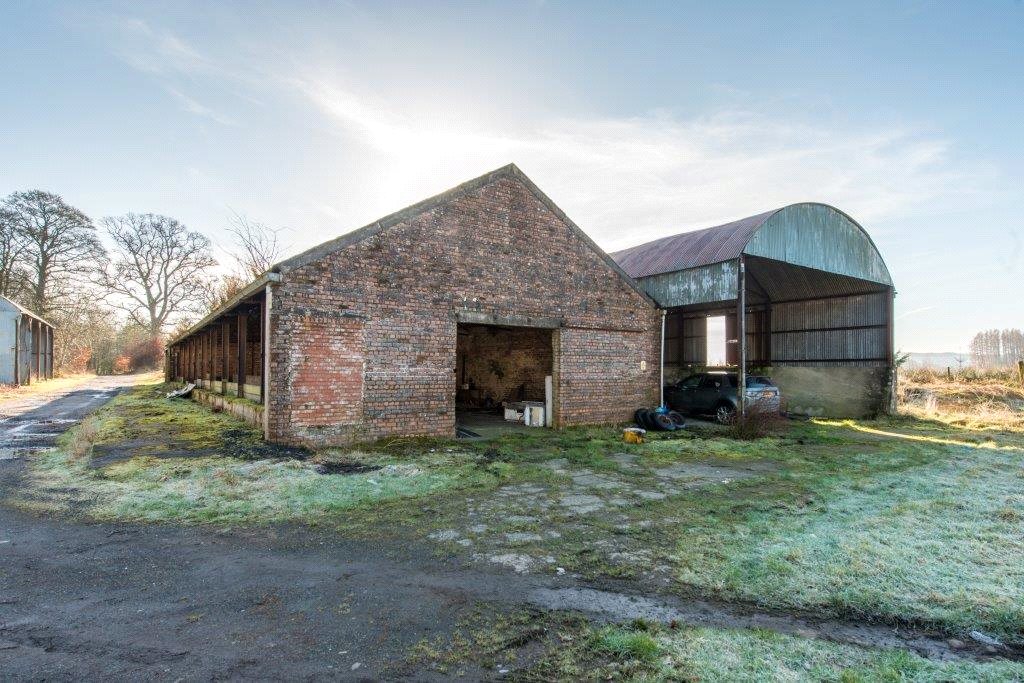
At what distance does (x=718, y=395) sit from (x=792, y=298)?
5.93m

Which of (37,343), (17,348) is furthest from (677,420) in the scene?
(37,343)

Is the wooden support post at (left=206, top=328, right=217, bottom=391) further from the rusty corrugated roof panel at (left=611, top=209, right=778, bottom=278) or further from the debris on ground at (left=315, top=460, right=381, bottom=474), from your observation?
the rusty corrugated roof panel at (left=611, top=209, right=778, bottom=278)

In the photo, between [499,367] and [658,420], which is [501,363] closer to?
[499,367]

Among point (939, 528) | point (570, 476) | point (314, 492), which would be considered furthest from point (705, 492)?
point (314, 492)

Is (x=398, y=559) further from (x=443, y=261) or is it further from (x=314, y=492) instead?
(x=443, y=261)

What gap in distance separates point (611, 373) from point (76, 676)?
38.0ft

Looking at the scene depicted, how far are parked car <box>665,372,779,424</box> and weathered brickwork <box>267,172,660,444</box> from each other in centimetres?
285

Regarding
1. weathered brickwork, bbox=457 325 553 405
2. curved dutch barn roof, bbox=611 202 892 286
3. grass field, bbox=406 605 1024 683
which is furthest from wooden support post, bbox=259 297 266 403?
curved dutch barn roof, bbox=611 202 892 286

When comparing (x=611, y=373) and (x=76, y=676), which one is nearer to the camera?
(x=76, y=676)

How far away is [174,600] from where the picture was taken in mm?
3527

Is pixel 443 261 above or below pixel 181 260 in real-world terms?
below

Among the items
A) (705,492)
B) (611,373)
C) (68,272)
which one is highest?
(68,272)

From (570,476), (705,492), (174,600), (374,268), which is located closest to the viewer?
(174,600)

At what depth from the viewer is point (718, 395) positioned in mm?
14992
